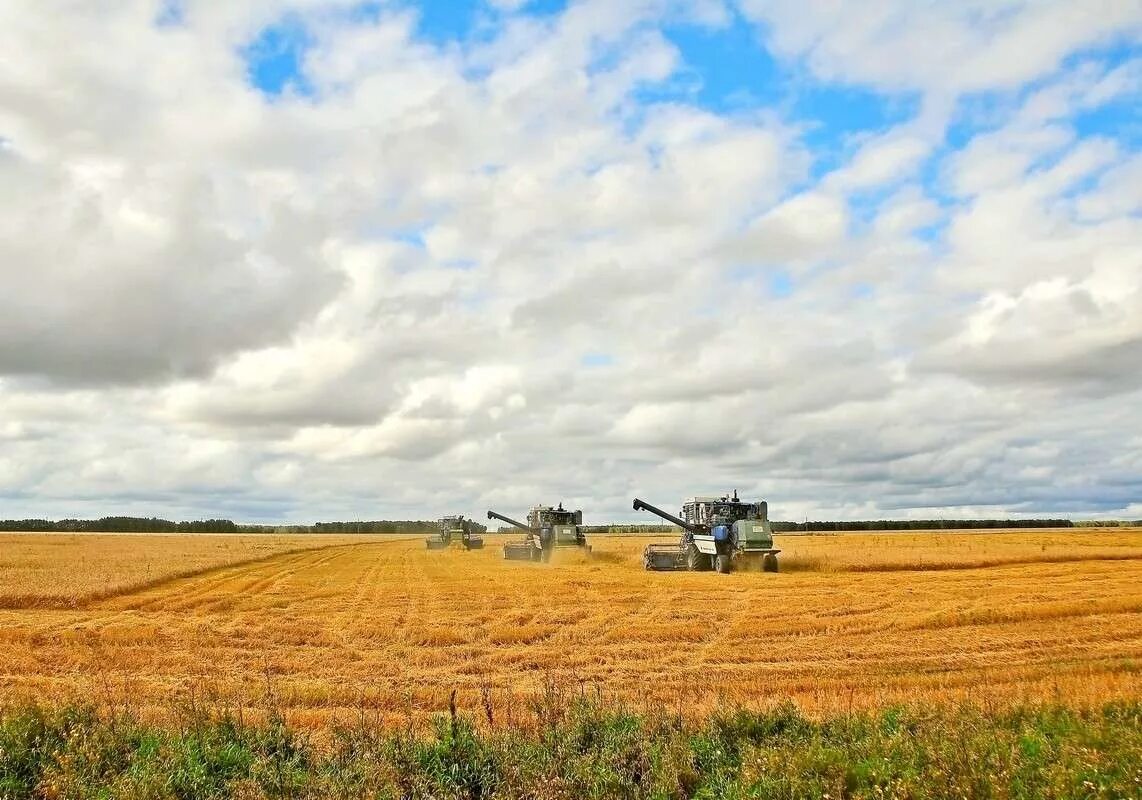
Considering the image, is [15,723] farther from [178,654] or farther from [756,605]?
[756,605]

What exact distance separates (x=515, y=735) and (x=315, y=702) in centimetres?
542

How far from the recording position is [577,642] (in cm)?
1912

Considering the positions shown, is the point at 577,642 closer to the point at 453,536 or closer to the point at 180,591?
the point at 180,591

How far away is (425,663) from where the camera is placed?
1688 cm

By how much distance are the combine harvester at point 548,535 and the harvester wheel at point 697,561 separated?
497 inches

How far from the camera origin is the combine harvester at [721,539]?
4084cm

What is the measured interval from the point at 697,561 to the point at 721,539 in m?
2.83

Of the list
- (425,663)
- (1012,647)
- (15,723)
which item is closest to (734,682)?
(425,663)

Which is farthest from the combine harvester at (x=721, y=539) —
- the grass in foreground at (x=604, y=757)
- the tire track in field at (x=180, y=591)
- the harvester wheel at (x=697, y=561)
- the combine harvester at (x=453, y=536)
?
the combine harvester at (x=453, y=536)

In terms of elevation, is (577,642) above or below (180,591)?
below

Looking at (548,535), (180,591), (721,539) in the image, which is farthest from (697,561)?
(180,591)

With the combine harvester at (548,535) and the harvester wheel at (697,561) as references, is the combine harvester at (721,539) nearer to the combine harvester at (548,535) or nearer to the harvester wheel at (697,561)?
the harvester wheel at (697,561)

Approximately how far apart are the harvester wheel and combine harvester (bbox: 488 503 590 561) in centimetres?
1262

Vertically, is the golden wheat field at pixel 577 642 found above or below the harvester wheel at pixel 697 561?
below
